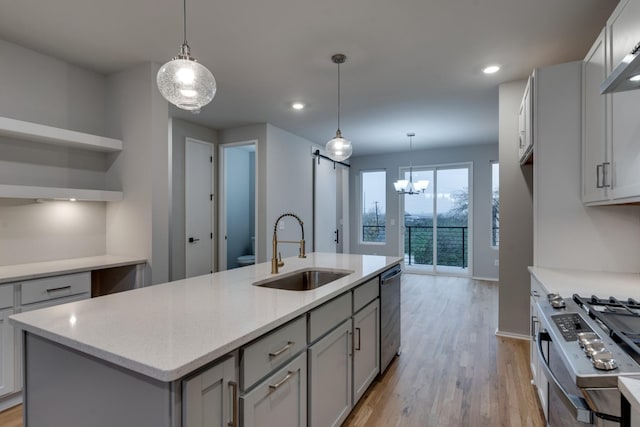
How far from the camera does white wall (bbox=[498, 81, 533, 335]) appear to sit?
3.32m

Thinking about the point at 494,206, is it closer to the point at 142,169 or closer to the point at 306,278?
the point at 306,278

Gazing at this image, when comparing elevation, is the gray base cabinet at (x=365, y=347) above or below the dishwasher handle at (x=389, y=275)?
below

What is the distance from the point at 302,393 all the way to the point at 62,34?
303 centimetres

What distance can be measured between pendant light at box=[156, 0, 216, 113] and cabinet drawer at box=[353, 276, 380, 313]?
1.44 meters

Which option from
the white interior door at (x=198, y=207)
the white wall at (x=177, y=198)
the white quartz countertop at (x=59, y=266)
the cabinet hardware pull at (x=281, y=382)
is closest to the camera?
the cabinet hardware pull at (x=281, y=382)

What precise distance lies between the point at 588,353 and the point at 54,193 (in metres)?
3.38

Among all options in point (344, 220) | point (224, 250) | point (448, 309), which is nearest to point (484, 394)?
point (448, 309)

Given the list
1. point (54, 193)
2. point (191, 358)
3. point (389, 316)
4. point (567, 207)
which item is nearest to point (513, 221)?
point (567, 207)

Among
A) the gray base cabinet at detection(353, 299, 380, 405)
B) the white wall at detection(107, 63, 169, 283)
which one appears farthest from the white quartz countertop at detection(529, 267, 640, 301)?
the white wall at detection(107, 63, 169, 283)

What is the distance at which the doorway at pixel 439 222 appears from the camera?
6633mm

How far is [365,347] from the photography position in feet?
7.40

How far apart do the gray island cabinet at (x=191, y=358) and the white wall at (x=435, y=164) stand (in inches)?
209

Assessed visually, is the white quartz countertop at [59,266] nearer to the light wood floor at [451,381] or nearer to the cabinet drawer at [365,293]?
the light wood floor at [451,381]

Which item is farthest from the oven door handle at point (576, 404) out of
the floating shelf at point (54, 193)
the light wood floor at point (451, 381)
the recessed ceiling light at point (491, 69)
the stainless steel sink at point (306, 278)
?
the floating shelf at point (54, 193)
